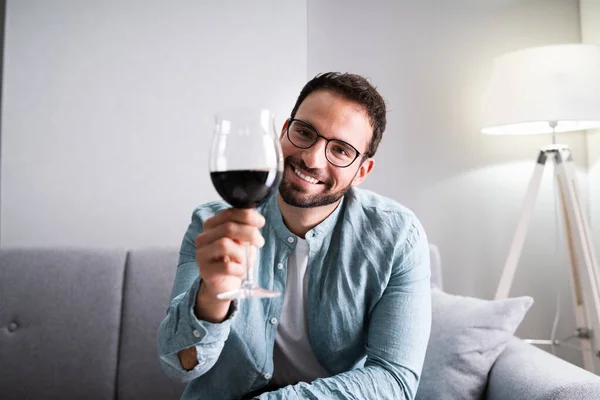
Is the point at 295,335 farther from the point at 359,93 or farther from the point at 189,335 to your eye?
the point at 359,93

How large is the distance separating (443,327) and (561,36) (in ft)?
5.82

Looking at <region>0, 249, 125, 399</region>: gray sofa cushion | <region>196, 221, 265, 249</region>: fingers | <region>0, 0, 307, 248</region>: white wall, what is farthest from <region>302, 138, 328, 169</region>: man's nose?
<region>0, 0, 307, 248</region>: white wall

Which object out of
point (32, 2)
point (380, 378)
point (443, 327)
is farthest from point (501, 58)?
point (32, 2)

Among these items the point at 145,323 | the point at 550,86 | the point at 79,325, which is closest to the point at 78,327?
the point at 79,325

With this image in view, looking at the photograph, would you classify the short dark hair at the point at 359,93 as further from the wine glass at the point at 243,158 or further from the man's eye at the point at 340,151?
the wine glass at the point at 243,158

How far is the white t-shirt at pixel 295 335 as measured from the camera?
138 cm

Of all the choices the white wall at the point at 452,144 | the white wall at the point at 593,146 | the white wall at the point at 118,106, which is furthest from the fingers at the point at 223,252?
the white wall at the point at 593,146

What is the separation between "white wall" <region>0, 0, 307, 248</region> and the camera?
232cm

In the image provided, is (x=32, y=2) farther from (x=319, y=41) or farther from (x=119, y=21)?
(x=319, y=41)

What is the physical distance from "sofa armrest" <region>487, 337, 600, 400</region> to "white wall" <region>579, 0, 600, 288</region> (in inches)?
45.0

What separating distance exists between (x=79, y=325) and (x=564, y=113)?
2.01m

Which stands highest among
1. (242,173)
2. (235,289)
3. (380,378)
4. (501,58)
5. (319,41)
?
(319,41)

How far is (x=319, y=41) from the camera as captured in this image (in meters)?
2.60

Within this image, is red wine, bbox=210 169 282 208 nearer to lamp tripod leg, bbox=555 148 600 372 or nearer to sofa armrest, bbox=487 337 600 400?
sofa armrest, bbox=487 337 600 400
